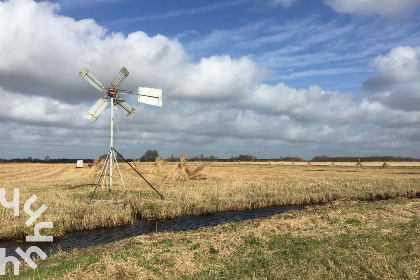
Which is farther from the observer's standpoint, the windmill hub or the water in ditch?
the windmill hub

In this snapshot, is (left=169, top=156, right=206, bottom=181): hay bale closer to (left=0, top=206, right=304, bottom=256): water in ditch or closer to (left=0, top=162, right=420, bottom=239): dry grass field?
(left=0, top=162, right=420, bottom=239): dry grass field

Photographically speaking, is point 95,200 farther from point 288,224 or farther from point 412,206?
point 412,206

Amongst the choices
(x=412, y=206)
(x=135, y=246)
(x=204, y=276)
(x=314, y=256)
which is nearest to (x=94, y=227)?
(x=135, y=246)

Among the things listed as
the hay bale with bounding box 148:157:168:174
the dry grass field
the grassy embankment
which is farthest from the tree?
the grassy embankment

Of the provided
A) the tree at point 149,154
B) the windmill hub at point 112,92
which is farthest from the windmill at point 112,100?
the tree at point 149,154

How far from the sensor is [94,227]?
701 inches

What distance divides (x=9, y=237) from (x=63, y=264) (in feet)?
24.8

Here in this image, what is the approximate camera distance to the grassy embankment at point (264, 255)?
28.1 feet

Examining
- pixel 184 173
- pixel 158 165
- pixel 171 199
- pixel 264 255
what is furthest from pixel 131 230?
pixel 158 165

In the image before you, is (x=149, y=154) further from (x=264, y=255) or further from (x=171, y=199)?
(x=264, y=255)

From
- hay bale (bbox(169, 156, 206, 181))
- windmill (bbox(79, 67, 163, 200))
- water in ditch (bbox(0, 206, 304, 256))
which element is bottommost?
water in ditch (bbox(0, 206, 304, 256))

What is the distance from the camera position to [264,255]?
10000 millimetres

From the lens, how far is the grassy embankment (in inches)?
338

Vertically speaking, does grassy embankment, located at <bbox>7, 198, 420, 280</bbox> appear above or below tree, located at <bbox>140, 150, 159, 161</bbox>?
below
